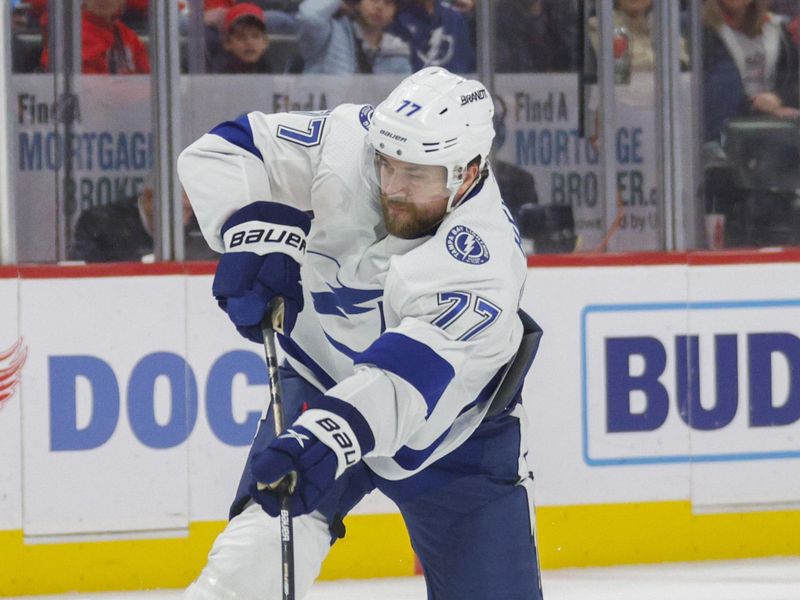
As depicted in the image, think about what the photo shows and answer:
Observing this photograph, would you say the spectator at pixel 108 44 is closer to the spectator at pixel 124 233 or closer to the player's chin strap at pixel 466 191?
the spectator at pixel 124 233

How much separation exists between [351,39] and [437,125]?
1.98 metres

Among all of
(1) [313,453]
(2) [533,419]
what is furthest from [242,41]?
(1) [313,453]

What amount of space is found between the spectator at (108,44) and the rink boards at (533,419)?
560mm

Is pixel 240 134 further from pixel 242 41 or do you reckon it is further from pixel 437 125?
pixel 242 41

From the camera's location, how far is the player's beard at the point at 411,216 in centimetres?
235

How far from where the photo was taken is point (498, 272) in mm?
2258

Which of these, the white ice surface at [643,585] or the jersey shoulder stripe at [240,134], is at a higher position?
the jersey shoulder stripe at [240,134]

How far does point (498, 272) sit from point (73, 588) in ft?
6.84

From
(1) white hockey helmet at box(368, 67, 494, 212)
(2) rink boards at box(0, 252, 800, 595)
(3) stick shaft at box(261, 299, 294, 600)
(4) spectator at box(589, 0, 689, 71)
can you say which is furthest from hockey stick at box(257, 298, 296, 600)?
(4) spectator at box(589, 0, 689, 71)

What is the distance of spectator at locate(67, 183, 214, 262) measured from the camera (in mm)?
3990

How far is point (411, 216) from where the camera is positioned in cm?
236

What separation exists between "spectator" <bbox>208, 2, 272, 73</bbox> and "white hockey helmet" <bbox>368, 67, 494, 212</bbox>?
5.89 feet

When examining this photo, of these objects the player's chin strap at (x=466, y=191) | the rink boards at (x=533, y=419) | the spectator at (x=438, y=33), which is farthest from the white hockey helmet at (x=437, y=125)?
the spectator at (x=438, y=33)

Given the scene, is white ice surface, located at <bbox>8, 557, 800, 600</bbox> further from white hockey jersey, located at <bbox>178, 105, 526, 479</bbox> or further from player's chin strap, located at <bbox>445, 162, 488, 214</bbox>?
player's chin strap, located at <bbox>445, 162, 488, 214</bbox>
